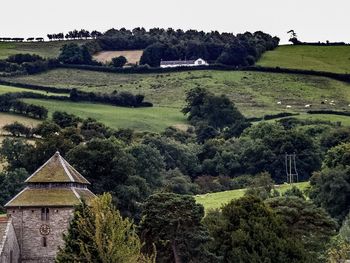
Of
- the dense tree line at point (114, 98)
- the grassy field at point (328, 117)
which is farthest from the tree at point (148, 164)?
the dense tree line at point (114, 98)

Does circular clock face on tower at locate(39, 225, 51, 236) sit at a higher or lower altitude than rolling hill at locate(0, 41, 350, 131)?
higher

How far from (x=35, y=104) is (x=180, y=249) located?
81.7 metres

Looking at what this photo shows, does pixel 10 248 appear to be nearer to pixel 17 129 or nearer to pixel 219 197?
pixel 219 197

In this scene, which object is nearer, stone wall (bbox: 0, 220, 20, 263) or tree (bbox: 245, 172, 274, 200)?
stone wall (bbox: 0, 220, 20, 263)

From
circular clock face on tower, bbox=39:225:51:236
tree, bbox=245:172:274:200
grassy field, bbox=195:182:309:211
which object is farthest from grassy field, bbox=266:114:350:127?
circular clock face on tower, bbox=39:225:51:236

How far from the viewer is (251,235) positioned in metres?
76.3

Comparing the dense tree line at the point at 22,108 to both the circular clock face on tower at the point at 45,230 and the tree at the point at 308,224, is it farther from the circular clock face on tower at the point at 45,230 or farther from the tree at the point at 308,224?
the circular clock face on tower at the point at 45,230

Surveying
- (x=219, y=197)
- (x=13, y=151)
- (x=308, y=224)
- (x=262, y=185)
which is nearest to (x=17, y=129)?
(x=13, y=151)

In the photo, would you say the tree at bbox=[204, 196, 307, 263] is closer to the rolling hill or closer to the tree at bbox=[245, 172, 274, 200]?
the tree at bbox=[245, 172, 274, 200]

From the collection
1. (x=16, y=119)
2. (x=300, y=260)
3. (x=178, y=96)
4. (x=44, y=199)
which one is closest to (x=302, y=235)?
(x=300, y=260)

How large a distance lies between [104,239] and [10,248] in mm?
21917

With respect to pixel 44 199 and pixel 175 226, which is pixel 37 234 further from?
pixel 175 226

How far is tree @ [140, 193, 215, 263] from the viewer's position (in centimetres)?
7594

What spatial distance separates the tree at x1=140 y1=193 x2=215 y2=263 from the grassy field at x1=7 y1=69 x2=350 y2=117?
9419 cm
